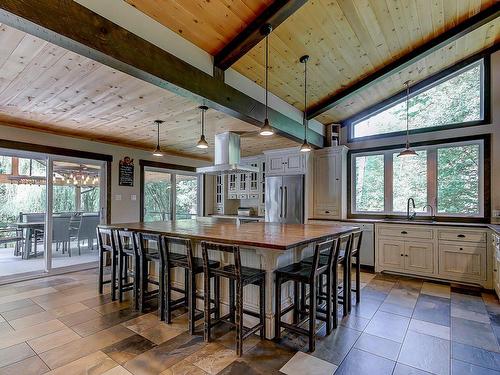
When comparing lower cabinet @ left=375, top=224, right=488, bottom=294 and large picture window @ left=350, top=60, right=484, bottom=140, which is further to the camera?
large picture window @ left=350, top=60, right=484, bottom=140

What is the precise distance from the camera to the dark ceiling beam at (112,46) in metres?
1.66

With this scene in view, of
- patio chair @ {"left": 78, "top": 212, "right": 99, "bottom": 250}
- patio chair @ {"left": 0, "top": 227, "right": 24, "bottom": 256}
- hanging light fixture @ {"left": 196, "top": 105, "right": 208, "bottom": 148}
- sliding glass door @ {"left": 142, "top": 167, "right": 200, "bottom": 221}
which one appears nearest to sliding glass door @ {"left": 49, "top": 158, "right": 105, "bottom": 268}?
patio chair @ {"left": 78, "top": 212, "right": 99, "bottom": 250}

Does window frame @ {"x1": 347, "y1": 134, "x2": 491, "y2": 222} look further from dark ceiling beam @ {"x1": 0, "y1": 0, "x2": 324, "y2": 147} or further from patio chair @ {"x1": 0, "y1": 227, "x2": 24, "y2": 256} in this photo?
patio chair @ {"x1": 0, "y1": 227, "x2": 24, "y2": 256}

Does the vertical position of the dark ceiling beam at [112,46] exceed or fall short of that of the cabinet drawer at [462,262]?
it exceeds it

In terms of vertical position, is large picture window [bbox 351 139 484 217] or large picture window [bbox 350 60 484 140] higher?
large picture window [bbox 350 60 484 140]

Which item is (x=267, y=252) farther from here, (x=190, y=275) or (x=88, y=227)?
(x=88, y=227)

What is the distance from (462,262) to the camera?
4.05 m

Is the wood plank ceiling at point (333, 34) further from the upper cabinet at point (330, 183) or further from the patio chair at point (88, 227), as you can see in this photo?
the patio chair at point (88, 227)

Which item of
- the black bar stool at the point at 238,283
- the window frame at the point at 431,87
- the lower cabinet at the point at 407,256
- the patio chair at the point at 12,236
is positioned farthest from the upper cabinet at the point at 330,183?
the patio chair at the point at 12,236

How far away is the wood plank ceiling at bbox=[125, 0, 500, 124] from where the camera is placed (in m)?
2.50

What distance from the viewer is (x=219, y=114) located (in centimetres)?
377

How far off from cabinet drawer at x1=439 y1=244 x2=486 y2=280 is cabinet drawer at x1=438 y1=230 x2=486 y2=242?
11 cm

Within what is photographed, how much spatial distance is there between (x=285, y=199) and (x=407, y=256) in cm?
236

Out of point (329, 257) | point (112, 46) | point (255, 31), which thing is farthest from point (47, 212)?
point (329, 257)
